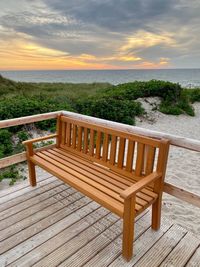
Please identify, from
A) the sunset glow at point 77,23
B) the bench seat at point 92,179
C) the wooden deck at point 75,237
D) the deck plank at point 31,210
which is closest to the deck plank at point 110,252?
the wooden deck at point 75,237

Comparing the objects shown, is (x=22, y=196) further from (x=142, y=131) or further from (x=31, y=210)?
(x=142, y=131)

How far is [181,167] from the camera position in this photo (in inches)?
210

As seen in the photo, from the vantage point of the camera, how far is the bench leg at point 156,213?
2.33 m

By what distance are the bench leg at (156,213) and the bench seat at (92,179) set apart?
11 cm

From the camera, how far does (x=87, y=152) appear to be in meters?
3.11

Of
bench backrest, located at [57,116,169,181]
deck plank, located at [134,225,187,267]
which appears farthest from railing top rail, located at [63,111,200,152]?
deck plank, located at [134,225,187,267]

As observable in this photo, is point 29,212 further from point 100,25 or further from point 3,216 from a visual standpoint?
point 100,25

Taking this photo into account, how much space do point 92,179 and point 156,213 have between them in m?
0.77

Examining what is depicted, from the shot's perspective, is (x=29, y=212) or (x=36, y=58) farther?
(x=36, y=58)

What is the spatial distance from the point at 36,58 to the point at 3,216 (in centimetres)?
2173

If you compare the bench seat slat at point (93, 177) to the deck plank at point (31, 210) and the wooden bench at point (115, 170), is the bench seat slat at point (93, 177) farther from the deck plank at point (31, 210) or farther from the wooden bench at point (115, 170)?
the deck plank at point (31, 210)

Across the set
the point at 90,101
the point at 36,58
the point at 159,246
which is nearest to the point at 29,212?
the point at 159,246

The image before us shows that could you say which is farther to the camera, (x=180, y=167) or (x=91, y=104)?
(x=91, y=104)

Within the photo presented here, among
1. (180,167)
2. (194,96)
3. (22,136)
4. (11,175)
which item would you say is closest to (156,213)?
(11,175)
